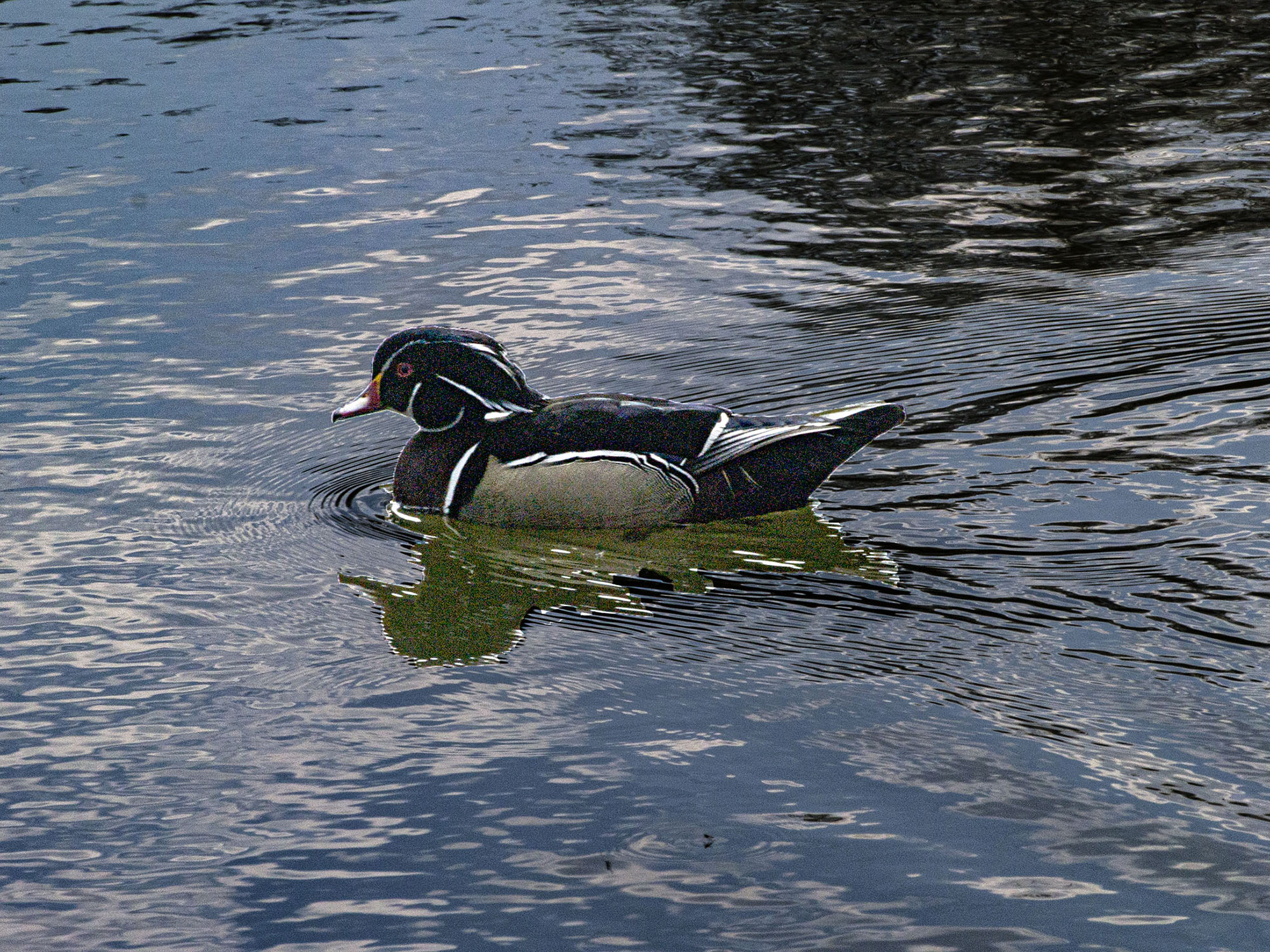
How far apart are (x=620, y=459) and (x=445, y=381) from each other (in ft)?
3.40

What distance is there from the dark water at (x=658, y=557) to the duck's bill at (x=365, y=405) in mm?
445

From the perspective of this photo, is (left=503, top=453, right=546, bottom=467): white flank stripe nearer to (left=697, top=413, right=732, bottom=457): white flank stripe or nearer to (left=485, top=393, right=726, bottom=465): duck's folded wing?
(left=485, top=393, right=726, bottom=465): duck's folded wing

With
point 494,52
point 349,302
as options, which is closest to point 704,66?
point 494,52

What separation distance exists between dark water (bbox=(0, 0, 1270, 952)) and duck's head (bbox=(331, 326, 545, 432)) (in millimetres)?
520

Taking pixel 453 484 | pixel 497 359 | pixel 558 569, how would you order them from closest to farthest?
pixel 558 569
pixel 453 484
pixel 497 359

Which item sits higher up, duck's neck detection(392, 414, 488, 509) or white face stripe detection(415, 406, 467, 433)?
white face stripe detection(415, 406, 467, 433)

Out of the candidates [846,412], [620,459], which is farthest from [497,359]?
[846,412]

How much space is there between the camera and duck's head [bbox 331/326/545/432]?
8.16 meters

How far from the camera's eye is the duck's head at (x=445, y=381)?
816cm

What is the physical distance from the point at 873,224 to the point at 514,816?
7.68 meters

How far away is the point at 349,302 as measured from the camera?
10961mm

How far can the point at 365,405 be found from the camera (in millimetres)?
8344

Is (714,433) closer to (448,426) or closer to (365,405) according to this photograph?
(448,426)

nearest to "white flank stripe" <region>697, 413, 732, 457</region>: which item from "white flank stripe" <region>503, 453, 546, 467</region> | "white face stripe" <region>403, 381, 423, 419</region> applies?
"white flank stripe" <region>503, 453, 546, 467</region>
